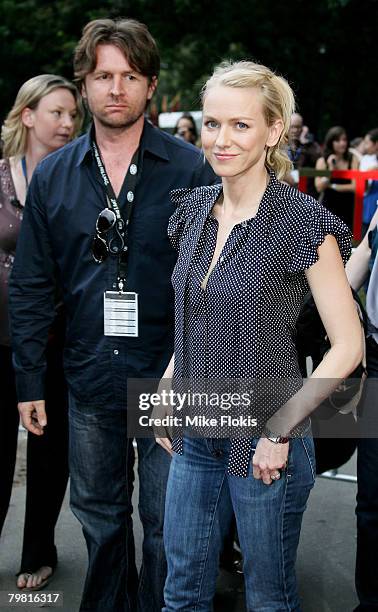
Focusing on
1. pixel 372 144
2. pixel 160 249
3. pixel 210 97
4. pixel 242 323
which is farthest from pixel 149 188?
pixel 372 144

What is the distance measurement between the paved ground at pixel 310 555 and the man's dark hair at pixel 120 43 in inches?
84.0

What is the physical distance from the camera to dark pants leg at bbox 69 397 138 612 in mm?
3252

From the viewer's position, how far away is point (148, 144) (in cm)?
323

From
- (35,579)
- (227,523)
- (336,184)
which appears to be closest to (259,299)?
(227,523)

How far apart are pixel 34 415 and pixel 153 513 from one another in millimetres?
553

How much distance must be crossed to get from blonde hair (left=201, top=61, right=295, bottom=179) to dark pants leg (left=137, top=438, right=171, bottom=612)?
1.15 meters

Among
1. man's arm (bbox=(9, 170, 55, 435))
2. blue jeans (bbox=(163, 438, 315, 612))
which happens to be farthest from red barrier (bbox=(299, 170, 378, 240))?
blue jeans (bbox=(163, 438, 315, 612))

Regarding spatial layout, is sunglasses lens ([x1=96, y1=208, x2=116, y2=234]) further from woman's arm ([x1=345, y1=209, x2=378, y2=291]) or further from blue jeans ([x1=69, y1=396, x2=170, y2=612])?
woman's arm ([x1=345, y1=209, x2=378, y2=291])

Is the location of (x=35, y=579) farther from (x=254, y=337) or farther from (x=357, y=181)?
(x=357, y=181)

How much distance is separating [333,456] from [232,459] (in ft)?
4.24

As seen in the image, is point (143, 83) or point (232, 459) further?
point (143, 83)

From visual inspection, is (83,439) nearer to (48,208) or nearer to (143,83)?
(48,208)

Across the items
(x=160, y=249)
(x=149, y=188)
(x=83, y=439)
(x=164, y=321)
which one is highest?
(x=149, y=188)

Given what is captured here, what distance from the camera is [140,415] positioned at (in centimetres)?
315
